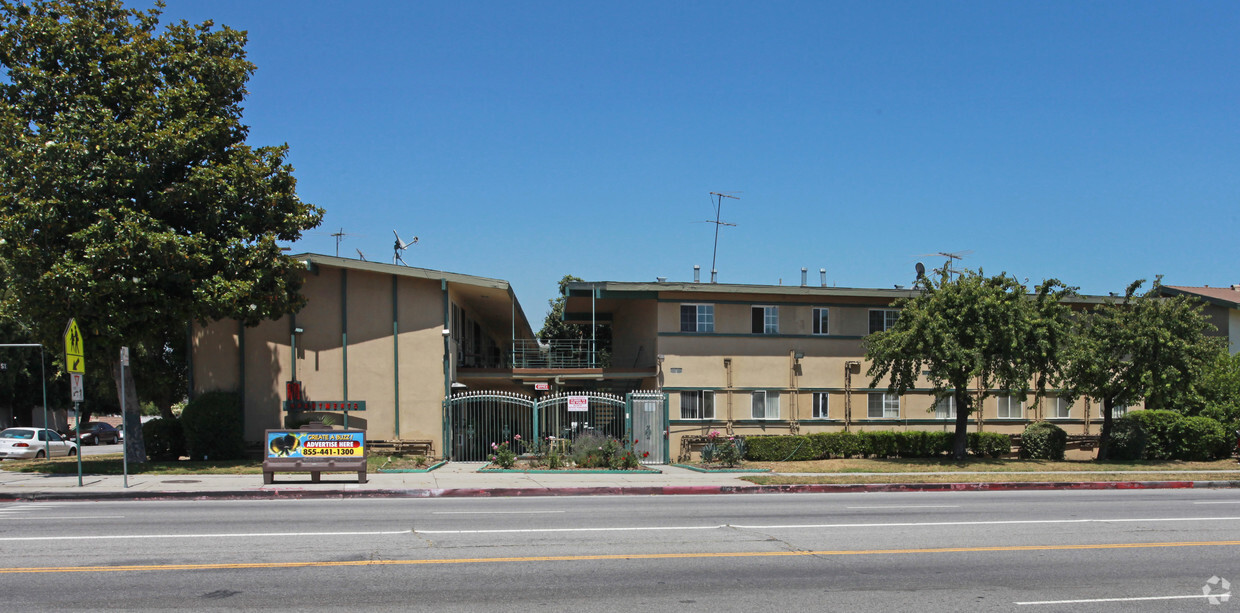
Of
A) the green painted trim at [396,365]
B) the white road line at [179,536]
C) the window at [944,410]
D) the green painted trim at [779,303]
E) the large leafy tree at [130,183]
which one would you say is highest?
the large leafy tree at [130,183]

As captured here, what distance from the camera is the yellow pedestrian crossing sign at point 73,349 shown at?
58.8 ft

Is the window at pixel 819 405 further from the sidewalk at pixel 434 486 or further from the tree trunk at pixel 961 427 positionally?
the sidewalk at pixel 434 486

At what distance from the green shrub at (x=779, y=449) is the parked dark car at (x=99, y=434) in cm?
3906

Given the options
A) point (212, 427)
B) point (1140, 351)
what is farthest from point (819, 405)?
point (212, 427)

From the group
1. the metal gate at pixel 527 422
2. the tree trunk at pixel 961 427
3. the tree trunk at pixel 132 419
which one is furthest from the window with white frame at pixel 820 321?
the tree trunk at pixel 132 419

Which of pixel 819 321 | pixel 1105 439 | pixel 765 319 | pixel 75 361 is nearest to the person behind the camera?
pixel 75 361

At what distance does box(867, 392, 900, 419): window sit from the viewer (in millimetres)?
31125

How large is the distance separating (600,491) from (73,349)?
1092 cm

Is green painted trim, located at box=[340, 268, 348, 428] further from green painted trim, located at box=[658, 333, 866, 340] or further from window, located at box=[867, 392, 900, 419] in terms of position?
window, located at box=[867, 392, 900, 419]

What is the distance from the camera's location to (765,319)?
100 ft

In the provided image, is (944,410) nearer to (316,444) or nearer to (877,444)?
(877,444)

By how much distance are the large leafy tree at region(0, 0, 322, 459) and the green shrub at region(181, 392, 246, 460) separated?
7.38ft

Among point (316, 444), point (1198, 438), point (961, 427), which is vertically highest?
point (316, 444)

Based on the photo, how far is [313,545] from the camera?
10367 mm
